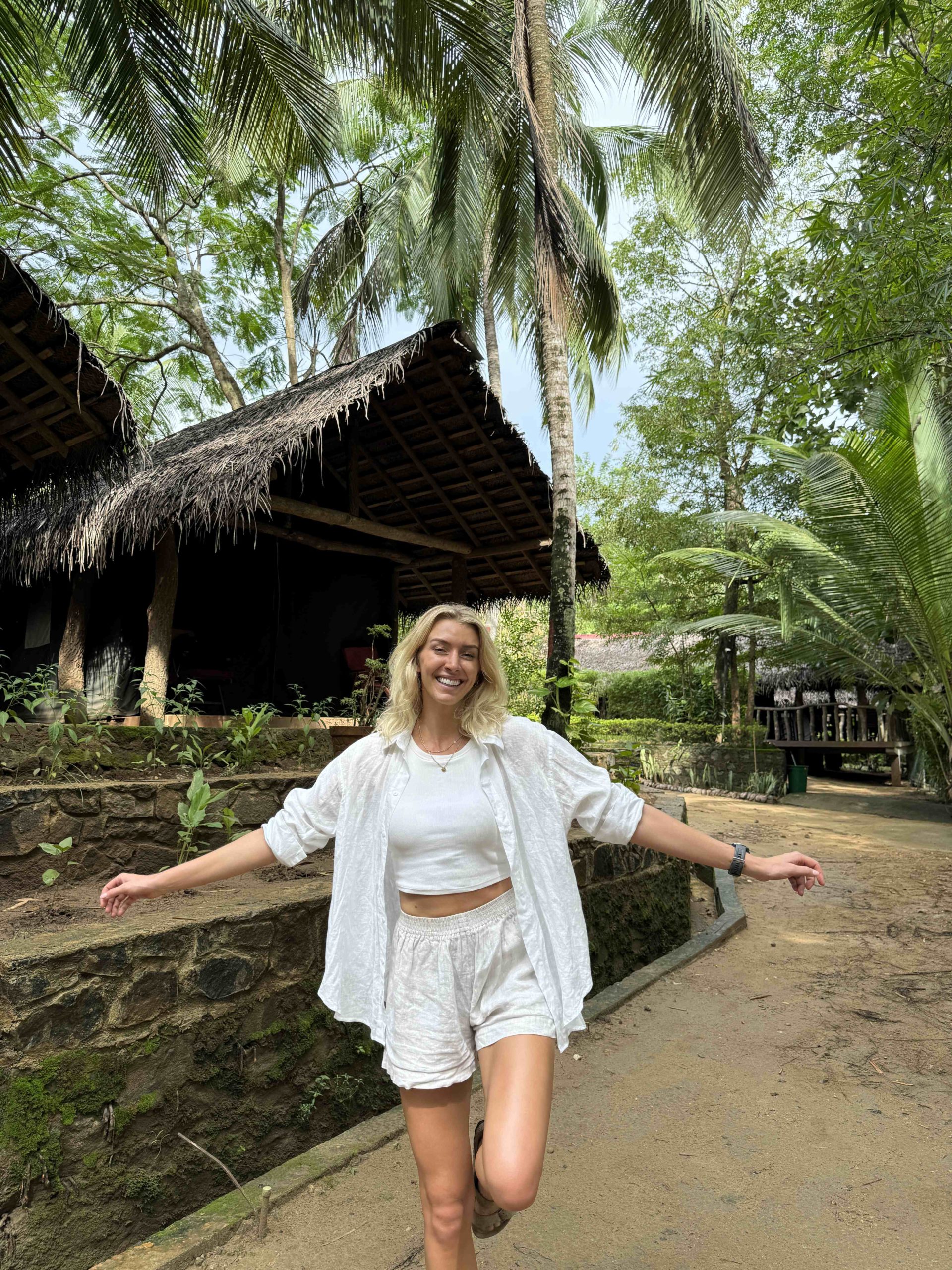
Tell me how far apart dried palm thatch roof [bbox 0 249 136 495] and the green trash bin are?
39.4 feet

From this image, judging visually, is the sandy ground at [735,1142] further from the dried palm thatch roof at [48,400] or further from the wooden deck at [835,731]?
the wooden deck at [835,731]

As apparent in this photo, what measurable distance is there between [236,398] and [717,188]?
11.0 m

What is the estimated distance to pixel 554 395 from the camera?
7426 millimetres

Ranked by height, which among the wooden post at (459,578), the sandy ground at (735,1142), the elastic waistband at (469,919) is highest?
the wooden post at (459,578)

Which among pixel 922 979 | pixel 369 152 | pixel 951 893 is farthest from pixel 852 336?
pixel 369 152

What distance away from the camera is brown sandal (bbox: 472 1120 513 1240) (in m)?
1.90

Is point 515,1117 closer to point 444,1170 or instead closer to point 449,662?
point 444,1170

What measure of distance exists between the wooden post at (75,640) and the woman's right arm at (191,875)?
710 cm

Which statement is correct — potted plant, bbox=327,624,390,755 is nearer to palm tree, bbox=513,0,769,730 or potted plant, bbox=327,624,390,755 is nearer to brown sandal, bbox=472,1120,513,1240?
palm tree, bbox=513,0,769,730

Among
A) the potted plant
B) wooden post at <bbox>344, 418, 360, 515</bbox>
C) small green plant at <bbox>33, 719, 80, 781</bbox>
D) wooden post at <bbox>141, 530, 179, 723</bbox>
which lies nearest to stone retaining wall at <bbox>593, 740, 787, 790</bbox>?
wooden post at <bbox>344, 418, 360, 515</bbox>

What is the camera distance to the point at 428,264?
14156 mm

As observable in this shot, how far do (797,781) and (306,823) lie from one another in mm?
13672

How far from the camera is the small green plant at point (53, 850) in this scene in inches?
128

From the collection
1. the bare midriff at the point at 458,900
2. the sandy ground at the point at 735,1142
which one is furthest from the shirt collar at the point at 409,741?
the sandy ground at the point at 735,1142
